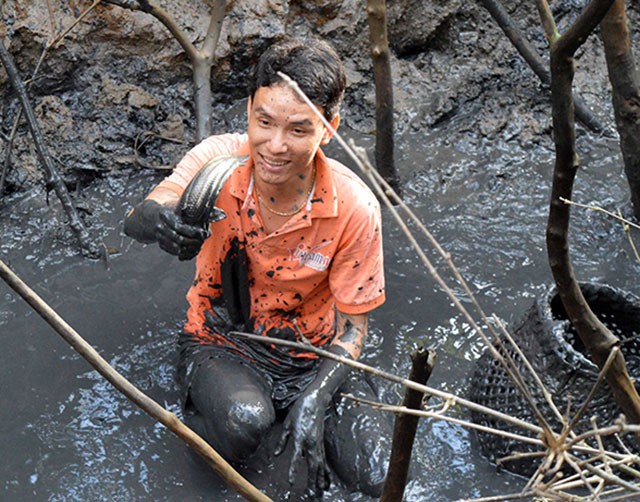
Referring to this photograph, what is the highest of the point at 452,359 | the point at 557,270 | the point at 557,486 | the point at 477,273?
the point at 557,270

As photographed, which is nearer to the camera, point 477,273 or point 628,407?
point 628,407

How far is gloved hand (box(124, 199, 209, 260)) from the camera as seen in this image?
2.94m

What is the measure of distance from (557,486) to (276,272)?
212 cm

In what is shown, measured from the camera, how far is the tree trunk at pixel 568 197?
131cm

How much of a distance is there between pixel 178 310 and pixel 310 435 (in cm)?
130

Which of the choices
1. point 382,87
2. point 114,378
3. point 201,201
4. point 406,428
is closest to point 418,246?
point 406,428

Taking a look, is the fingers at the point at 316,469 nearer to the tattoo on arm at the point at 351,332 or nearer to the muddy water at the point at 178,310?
the muddy water at the point at 178,310

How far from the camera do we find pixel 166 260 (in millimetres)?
4500

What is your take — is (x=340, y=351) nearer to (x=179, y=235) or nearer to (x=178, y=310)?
(x=179, y=235)

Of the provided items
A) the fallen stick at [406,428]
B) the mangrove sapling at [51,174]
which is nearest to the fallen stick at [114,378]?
the fallen stick at [406,428]

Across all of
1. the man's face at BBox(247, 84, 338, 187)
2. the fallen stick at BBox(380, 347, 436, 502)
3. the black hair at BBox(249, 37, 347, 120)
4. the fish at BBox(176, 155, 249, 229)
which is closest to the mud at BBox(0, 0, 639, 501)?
the fish at BBox(176, 155, 249, 229)

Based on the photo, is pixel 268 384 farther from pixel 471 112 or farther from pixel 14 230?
pixel 471 112

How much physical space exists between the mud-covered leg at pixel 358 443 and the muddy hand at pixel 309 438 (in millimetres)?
214

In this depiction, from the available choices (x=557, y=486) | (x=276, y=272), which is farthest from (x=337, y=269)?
(x=557, y=486)
